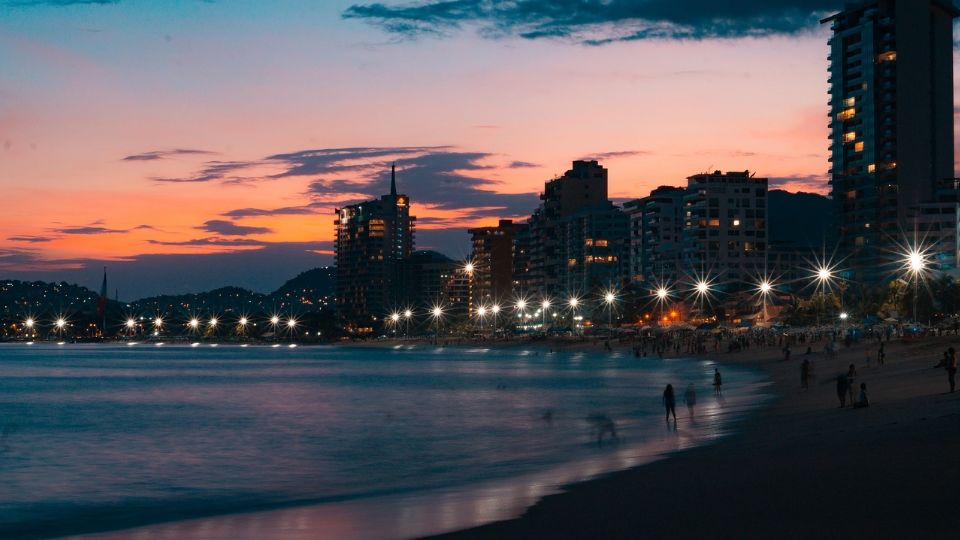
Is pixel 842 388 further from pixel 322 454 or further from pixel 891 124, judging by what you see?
pixel 891 124

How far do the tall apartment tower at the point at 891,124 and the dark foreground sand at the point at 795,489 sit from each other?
159823mm

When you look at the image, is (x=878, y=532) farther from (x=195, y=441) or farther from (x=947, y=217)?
(x=947, y=217)

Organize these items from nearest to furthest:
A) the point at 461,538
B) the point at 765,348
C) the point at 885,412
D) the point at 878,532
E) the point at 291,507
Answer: the point at 878,532, the point at 461,538, the point at 291,507, the point at 885,412, the point at 765,348

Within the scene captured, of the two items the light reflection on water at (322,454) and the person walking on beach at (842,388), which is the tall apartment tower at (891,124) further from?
the person walking on beach at (842,388)

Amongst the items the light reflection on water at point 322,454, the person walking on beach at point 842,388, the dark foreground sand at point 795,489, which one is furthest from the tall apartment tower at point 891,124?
the dark foreground sand at point 795,489

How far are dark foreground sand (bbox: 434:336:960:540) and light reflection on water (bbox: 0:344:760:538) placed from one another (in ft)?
5.75

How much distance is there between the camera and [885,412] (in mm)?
28203

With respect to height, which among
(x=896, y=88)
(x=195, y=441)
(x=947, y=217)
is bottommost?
(x=195, y=441)

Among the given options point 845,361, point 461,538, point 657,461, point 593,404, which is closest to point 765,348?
point 845,361

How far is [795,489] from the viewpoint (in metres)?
17.5

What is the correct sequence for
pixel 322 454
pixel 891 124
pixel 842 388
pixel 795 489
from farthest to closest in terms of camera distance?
pixel 891 124
pixel 322 454
pixel 842 388
pixel 795 489

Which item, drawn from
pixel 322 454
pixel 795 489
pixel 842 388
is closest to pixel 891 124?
pixel 842 388

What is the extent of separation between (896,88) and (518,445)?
16730 centimetres

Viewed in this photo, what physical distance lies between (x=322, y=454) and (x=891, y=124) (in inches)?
6691
